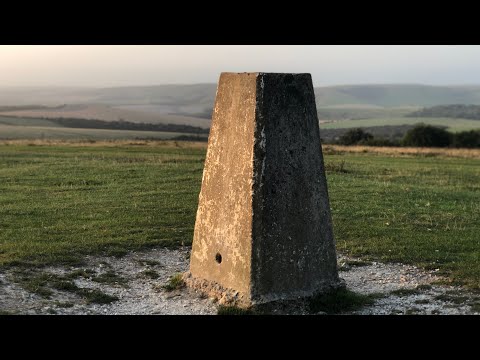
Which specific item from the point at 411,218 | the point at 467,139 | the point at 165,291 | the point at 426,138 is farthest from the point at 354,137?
the point at 165,291

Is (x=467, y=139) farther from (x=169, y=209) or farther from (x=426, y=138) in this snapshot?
(x=169, y=209)

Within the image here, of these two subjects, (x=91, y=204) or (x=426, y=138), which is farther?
(x=426, y=138)

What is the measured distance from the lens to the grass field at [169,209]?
1223 cm

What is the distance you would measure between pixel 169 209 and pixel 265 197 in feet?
25.4

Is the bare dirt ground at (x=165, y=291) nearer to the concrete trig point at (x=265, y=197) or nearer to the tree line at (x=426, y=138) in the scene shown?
the concrete trig point at (x=265, y=197)

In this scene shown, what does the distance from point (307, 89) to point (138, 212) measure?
24.8ft

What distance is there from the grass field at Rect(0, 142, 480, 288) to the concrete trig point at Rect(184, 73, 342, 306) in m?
3.06

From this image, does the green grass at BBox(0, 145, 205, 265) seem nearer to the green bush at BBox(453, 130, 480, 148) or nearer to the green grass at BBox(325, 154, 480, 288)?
the green grass at BBox(325, 154, 480, 288)

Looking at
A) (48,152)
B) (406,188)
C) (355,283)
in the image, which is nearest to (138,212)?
(355,283)

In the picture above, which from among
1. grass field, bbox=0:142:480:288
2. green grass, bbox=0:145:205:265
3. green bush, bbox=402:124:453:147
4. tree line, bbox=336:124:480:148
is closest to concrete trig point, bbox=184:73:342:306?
grass field, bbox=0:142:480:288

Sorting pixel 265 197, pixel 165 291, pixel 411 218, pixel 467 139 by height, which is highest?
pixel 265 197

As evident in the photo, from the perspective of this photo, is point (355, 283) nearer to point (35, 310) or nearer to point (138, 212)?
point (35, 310)

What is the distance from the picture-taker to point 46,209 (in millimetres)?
15945

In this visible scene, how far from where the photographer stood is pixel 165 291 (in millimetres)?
9953
